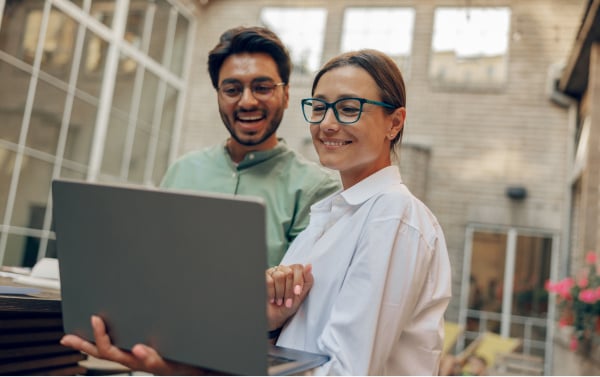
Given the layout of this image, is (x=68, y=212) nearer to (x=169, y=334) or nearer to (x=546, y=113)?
(x=169, y=334)

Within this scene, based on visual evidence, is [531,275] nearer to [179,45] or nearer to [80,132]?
[80,132]

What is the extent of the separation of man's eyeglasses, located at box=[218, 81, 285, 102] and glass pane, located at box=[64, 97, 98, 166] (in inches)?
209

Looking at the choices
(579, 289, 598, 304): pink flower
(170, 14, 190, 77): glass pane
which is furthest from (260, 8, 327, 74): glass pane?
(579, 289, 598, 304): pink flower

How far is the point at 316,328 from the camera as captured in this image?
1117 mm

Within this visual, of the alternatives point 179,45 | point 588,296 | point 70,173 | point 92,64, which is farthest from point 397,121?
point 179,45

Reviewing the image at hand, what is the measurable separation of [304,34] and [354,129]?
8301 millimetres

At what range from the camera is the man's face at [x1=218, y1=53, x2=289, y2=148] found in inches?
73.9

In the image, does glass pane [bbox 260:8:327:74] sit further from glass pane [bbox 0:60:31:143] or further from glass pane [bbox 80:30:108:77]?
glass pane [bbox 0:60:31:143]

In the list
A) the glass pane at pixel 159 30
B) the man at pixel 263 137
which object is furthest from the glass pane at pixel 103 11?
Result: the man at pixel 263 137

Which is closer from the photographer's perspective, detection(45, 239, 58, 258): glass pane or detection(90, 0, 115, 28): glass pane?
detection(45, 239, 58, 258): glass pane

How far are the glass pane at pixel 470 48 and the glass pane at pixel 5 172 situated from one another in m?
5.60

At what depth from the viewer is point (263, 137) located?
1.94 m

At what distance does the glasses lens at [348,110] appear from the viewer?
118 cm

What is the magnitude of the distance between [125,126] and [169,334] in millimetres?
7350
